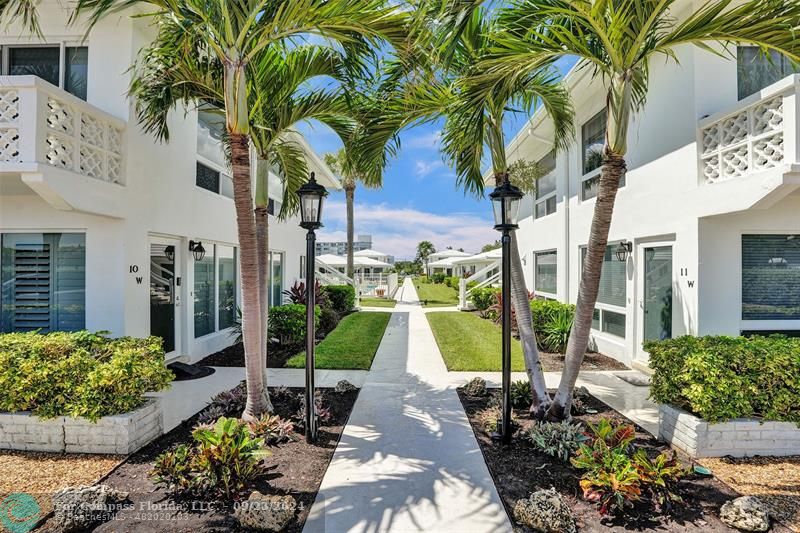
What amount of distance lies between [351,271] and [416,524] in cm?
2209

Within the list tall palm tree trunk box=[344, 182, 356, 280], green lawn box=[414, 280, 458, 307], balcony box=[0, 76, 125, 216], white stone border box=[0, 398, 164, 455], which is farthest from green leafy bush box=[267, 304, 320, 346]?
tall palm tree trunk box=[344, 182, 356, 280]

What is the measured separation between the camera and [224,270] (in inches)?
415

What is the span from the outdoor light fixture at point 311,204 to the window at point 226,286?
6.31 meters

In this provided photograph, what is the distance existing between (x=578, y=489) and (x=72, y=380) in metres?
5.85

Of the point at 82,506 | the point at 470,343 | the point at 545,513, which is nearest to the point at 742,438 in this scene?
the point at 545,513

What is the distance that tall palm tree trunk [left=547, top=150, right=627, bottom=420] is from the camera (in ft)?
15.2

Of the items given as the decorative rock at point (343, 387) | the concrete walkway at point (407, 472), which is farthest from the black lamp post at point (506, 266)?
the decorative rock at point (343, 387)

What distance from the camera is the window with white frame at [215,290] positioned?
934 cm

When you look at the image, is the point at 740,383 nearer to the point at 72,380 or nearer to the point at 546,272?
the point at 72,380

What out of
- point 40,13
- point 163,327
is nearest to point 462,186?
point 163,327

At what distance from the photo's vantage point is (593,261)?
4.78 meters

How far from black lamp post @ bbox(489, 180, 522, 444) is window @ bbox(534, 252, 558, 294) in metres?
8.73

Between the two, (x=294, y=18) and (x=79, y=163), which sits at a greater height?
(x=294, y=18)

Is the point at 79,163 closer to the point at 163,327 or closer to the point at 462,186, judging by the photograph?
the point at 163,327
